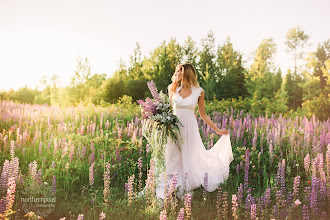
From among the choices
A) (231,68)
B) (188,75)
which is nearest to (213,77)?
(231,68)

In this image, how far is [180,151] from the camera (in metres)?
4.68

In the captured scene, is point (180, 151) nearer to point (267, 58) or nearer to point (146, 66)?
point (146, 66)

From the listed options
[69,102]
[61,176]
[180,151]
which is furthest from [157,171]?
[69,102]

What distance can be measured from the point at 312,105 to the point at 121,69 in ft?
76.2

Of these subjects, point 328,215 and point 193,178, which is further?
point 193,178

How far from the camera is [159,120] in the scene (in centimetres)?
411

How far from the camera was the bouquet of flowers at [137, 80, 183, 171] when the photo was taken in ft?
13.4

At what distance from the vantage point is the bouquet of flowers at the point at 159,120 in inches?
161

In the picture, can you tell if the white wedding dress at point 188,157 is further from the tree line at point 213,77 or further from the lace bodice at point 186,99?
the tree line at point 213,77
